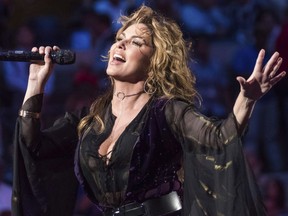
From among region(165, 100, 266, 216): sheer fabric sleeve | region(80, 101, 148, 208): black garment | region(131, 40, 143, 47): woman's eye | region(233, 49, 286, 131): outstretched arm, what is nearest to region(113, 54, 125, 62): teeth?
region(131, 40, 143, 47): woman's eye

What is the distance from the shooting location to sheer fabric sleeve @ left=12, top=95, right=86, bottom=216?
533 centimetres

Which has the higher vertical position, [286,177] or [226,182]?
[226,182]

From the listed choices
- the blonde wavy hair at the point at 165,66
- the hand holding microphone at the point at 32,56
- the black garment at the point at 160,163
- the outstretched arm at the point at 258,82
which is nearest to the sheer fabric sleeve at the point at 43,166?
the black garment at the point at 160,163

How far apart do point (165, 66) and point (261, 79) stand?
84cm

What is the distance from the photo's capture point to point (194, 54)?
9539mm

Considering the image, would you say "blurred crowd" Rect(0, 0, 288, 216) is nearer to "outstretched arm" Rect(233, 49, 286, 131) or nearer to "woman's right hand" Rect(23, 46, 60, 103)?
"woman's right hand" Rect(23, 46, 60, 103)

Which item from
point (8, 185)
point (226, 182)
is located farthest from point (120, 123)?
point (8, 185)

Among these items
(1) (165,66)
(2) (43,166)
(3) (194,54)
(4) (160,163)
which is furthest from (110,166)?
(3) (194,54)

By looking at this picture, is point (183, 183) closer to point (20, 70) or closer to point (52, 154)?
point (52, 154)

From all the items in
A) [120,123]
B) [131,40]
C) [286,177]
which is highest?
[131,40]

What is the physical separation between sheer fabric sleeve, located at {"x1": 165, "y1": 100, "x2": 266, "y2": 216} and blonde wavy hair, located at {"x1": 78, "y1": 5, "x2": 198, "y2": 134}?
207 millimetres

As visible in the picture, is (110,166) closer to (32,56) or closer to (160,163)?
(160,163)

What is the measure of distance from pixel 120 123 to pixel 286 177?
13.5 feet

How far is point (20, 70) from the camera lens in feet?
31.1
